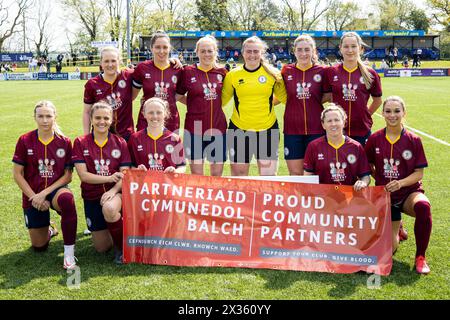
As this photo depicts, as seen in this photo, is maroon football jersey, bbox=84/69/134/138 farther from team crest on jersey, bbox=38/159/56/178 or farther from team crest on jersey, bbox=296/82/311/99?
team crest on jersey, bbox=296/82/311/99

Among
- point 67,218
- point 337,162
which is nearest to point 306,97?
point 337,162

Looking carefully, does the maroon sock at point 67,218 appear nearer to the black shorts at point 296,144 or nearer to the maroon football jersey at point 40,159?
the maroon football jersey at point 40,159

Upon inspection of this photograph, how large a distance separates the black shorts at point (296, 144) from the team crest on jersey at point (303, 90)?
0.44 metres

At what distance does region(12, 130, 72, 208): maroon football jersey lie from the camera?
4258 millimetres

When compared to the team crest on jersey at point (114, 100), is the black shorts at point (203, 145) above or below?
below

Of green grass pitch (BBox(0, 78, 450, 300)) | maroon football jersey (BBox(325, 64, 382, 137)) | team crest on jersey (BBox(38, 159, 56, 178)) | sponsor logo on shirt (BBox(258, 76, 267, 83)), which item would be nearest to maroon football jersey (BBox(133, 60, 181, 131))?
sponsor logo on shirt (BBox(258, 76, 267, 83))

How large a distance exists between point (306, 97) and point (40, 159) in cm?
284

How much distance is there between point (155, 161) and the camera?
4391mm

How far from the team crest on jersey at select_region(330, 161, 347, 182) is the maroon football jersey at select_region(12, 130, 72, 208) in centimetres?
248

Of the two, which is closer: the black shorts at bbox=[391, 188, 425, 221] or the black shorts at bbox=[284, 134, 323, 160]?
the black shorts at bbox=[391, 188, 425, 221]

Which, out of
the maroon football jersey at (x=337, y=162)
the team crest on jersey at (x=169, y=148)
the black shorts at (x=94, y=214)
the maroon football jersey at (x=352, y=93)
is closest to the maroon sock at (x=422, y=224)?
the maroon football jersey at (x=337, y=162)

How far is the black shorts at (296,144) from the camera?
5197mm

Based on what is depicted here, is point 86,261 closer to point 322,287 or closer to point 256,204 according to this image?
point 256,204

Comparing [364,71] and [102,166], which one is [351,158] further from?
[102,166]
